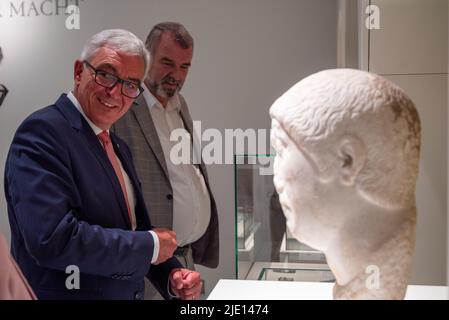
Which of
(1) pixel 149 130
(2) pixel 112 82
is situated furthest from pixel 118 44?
(1) pixel 149 130

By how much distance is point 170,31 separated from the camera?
97.5 inches

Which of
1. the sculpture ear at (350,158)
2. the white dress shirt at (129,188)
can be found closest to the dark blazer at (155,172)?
the white dress shirt at (129,188)

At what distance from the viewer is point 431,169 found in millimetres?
2178

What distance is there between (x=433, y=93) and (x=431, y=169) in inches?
12.4

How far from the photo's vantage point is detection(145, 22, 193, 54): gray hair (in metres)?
2.47

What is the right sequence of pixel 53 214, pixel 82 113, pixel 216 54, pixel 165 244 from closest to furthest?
pixel 53 214 → pixel 82 113 → pixel 165 244 → pixel 216 54

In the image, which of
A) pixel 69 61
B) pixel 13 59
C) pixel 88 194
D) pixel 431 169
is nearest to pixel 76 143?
pixel 88 194

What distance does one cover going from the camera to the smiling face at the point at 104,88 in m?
2.15

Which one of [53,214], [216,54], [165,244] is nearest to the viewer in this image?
[53,214]

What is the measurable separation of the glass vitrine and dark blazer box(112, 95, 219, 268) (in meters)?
0.13

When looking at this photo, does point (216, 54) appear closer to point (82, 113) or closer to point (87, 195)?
point (82, 113)

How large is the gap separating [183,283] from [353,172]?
3.74 ft

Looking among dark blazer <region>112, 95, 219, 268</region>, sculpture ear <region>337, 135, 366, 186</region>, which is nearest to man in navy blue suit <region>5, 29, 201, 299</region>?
dark blazer <region>112, 95, 219, 268</region>

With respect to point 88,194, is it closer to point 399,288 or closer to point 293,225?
point 293,225
